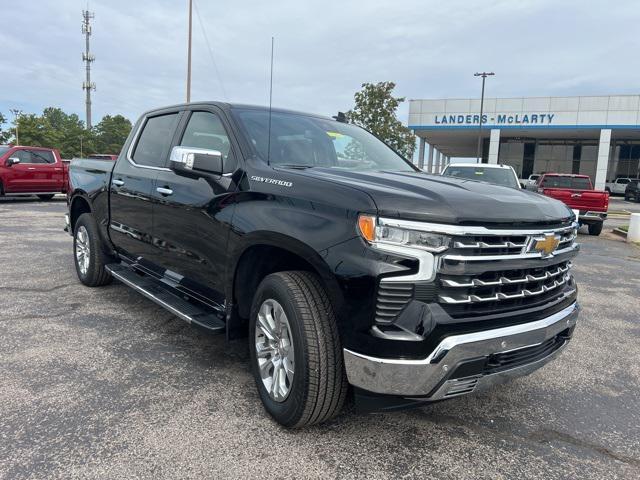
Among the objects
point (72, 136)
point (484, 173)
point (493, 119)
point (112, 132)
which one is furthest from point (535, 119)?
point (112, 132)

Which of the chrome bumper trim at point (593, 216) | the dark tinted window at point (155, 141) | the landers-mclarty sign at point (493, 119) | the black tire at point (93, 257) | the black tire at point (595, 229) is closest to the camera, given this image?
the dark tinted window at point (155, 141)

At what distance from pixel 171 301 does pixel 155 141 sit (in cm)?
155

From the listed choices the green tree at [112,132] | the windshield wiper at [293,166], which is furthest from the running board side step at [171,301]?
the green tree at [112,132]

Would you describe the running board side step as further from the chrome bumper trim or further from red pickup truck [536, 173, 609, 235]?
the chrome bumper trim

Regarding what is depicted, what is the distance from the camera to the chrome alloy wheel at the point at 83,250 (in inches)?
214

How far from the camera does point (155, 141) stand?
175 inches

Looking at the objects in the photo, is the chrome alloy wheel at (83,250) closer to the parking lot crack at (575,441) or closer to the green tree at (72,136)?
the parking lot crack at (575,441)

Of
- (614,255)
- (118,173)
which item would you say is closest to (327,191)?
(118,173)

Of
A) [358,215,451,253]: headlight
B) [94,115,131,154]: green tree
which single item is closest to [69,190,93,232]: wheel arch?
[358,215,451,253]: headlight

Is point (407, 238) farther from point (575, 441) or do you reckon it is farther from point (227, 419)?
point (575, 441)

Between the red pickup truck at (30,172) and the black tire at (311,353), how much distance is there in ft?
49.5

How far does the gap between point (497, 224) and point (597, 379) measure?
2045 millimetres

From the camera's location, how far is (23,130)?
53.1m

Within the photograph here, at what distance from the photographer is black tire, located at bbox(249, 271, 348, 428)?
245 centimetres
